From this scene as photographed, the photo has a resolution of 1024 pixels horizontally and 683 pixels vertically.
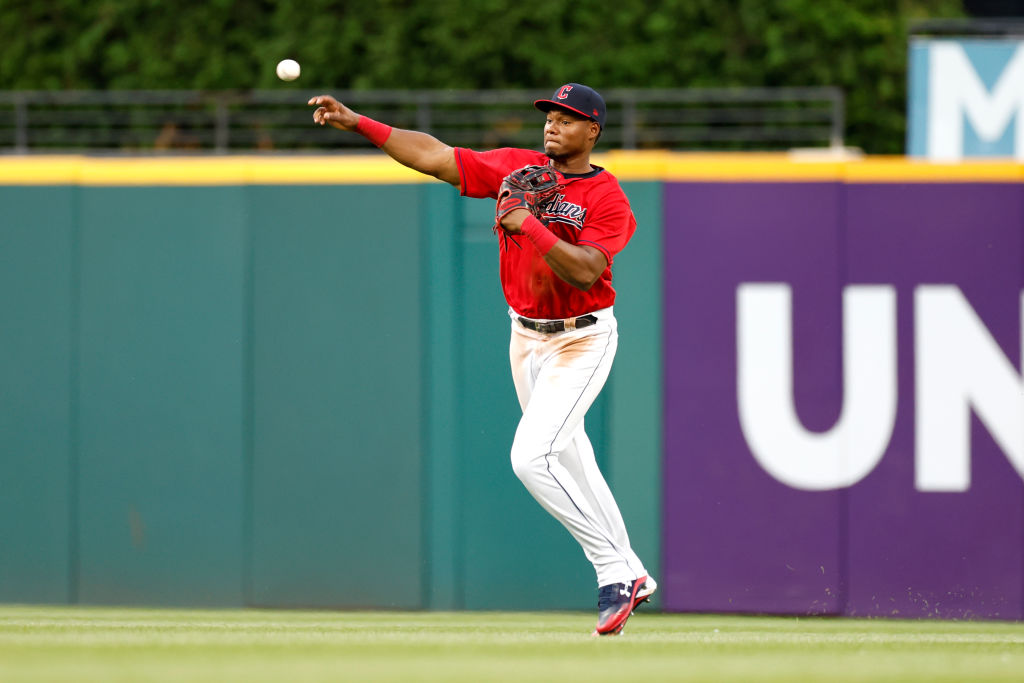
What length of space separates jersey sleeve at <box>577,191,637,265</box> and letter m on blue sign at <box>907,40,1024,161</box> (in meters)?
6.17

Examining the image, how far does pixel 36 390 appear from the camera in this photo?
6145mm

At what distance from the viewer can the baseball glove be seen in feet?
14.6

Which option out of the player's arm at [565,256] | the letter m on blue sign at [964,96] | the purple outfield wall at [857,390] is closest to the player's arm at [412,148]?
the player's arm at [565,256]

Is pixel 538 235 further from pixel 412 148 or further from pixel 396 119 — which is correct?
pixel 396 119

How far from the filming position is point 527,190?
4527 mm

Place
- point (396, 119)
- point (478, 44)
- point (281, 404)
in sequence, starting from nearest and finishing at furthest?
point (281, 404)
point (396, 119)
point (478, 44)

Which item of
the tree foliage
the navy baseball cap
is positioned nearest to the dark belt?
the navy baseball cap

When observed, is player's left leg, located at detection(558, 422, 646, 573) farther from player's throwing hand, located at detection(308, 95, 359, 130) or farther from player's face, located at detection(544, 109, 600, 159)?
player's throwing hand, located at detection(308, 95, 359, 130)

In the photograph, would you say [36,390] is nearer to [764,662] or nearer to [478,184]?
[478,184]

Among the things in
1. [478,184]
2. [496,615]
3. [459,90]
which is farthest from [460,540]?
[459,90]

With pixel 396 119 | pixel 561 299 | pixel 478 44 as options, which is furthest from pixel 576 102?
pixel 478 44

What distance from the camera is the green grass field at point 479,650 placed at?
3.56m

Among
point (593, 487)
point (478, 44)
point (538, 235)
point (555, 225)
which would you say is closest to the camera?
point (538, 235)

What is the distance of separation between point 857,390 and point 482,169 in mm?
2221
